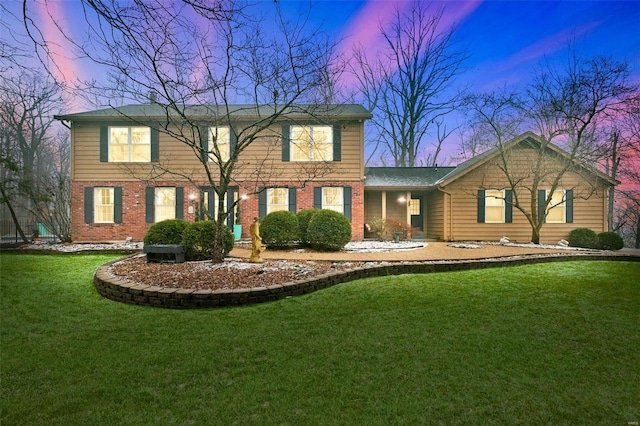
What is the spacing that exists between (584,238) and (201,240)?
13.5 metres

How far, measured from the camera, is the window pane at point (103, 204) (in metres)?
12.2

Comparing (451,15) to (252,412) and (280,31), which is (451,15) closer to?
(280,31)

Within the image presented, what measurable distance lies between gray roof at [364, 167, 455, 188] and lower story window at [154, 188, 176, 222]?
8177mm

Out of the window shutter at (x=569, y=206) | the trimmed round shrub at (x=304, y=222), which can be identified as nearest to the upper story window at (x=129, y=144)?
the trimmed round shrub at (x=304, y=222)

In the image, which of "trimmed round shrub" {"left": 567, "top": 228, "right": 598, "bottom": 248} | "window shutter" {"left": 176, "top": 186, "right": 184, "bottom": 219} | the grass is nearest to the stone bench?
the grass

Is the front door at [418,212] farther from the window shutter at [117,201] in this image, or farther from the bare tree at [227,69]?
the window shutter at [117,201]

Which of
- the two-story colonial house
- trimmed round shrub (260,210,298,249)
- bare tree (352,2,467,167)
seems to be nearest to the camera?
trimmed round shrub (260,210,298,249)

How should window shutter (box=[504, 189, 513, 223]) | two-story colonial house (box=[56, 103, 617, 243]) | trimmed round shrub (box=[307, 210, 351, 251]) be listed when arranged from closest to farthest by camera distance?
1. trimmed round shrub (box=[307, 210, 351, 251])
2. two-story colonial house (box=[56, 103, 617, 243])
3. window shutter (box=[504, 189, 513, 223])

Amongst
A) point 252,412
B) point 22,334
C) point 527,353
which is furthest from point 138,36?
point 527,353

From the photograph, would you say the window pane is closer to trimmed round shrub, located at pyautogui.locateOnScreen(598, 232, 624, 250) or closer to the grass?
the grass

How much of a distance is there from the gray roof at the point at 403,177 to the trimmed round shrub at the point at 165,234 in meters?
8.14

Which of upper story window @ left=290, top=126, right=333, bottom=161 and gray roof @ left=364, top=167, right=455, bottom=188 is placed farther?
gray roof @ left=364, top=167, right=455, bottom=188

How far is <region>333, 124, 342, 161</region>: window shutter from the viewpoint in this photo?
12172 millimetres

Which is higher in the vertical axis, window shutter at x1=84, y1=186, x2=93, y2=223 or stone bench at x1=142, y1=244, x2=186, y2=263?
window shutter at x1=84, y1=186, x2=93, y2=223
